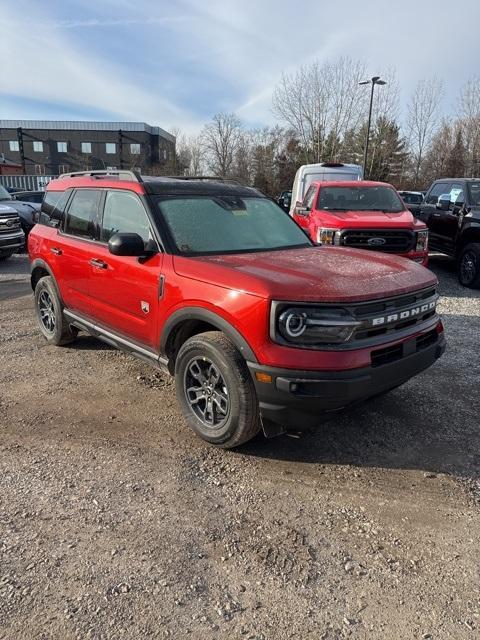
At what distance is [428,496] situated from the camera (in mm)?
2912

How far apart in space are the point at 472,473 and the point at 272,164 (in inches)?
1849

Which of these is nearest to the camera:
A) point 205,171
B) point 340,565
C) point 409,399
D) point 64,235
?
point 340,565

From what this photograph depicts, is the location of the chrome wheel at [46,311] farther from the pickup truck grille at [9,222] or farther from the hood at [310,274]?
the pickup truck grille at [9,222]

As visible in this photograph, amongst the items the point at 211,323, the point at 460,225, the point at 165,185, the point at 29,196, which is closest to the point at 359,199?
the point at 460,225

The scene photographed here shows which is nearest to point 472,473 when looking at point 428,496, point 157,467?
point 428,496

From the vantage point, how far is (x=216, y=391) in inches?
129

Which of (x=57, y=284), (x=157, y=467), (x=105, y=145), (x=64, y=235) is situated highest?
(x=105, y=145)

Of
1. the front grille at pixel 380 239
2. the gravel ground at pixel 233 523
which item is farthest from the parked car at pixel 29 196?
the gravel ground at pixel 233 523

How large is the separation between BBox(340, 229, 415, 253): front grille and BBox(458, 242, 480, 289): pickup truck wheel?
1679 millimetres

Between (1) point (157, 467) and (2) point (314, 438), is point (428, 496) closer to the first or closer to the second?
(2) point (314, 438)

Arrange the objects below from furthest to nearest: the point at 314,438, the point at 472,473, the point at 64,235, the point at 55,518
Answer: the point at 64,235, the point at 314,438, the point at 472,473, the point at 55,518

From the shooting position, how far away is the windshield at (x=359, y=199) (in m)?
8.71

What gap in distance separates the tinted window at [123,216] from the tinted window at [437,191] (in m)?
7.95

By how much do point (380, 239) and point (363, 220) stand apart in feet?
1.36
